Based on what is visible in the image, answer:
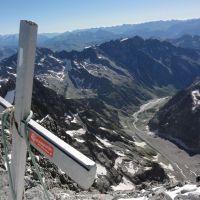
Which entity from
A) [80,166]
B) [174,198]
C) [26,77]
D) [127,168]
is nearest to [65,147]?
[80,166]

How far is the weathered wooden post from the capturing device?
5.08 meters

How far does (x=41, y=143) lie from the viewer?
16.8 ft

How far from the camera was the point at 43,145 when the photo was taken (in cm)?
508

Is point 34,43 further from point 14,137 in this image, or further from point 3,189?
point 3,189

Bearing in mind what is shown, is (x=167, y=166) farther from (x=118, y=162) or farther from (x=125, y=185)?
(x=125, y=185)

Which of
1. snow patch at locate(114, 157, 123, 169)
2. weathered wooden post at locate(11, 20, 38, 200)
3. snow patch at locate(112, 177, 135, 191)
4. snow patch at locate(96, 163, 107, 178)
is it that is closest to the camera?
weathered wooden post at locate(11, 20, 38, 200)

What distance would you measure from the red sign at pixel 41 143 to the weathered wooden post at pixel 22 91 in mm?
222

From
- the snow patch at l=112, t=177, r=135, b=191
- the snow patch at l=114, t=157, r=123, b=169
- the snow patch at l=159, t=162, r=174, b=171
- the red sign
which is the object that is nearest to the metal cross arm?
the red sign

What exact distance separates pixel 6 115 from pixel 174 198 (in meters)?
16.0

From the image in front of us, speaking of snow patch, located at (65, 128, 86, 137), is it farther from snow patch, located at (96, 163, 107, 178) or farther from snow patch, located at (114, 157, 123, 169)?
snow patch, located at (96, 163, 107, 178)

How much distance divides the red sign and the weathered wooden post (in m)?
0.22

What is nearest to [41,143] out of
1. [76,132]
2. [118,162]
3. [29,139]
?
[29,139]

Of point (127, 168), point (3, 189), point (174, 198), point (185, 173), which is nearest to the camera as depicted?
point (3, 189)

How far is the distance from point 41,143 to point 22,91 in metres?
0.73
